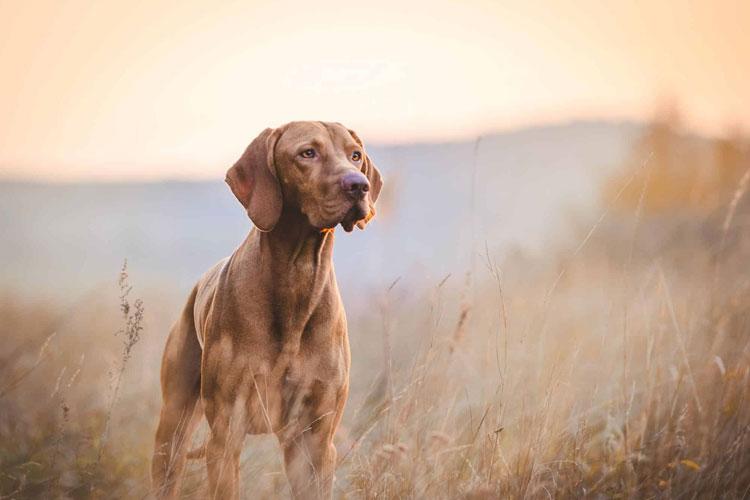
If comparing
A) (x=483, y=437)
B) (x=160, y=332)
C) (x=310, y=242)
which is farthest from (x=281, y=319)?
(x=160, y=332)

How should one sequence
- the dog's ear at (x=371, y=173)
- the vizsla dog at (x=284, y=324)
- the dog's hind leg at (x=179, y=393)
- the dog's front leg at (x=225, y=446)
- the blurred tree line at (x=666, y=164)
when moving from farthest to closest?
1. the blurred tree line at (x=666, y=164)
2. the dog's hind leg at (x=179, y=393)
3. the dog's ear at (x=371, y=173)
4. the vizsla dog at (x=284, y=324)
5. the dog's front leg at (x=225, y=446)

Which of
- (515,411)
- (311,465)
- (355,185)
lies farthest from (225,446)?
(515,411)

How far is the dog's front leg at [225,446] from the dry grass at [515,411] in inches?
2.9

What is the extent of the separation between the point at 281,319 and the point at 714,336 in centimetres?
247

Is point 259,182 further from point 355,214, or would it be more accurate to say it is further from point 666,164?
point 666,164

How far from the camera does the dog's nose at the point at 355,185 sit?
14.0 ft

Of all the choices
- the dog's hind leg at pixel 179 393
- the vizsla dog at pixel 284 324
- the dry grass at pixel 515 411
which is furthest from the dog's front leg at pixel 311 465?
the dog's hind leg at pixel 179 393

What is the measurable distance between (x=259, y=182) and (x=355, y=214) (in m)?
0.60

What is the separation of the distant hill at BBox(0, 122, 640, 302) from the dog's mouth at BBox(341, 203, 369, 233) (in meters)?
0.45

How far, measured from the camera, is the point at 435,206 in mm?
11750

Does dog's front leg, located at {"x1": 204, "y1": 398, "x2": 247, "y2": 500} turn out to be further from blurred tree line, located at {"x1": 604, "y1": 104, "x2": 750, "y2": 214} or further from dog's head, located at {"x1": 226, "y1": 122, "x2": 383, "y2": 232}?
blurred tree line, located at {"x1": 604, "y1": 104, "x2": 750, "y2": 214}

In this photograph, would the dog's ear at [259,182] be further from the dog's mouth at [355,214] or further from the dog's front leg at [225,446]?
the dog's front leg at [225,446]

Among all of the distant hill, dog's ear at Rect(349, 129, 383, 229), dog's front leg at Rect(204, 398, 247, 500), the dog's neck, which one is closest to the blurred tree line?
the distant hill

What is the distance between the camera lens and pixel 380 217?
15.6 feet
